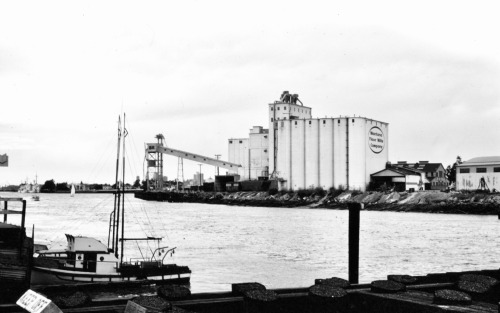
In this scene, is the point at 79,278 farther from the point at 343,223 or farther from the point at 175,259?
the point at 343,223

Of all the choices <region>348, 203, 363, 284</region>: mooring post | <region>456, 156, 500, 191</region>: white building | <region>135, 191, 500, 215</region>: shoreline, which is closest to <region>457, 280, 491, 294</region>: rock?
<region>348, 203, 363, 284</region>: mooring post

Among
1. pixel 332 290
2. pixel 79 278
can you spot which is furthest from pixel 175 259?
pixel 332 290

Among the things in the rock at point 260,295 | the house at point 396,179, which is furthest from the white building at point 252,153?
the rock at point 260,295

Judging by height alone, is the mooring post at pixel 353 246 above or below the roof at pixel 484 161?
below

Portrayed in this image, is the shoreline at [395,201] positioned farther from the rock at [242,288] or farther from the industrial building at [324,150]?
the rock at [242,288]

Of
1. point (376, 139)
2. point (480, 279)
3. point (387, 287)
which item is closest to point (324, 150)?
point (376, 139)

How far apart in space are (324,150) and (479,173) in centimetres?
2830

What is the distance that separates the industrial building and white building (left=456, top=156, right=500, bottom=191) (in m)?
15.8

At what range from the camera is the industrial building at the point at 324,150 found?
372 feet

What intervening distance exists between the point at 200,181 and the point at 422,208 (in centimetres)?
10046

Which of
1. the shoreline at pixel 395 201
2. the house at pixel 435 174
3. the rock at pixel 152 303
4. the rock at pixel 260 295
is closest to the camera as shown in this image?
the rock at pixel 152 303

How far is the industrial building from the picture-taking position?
114m

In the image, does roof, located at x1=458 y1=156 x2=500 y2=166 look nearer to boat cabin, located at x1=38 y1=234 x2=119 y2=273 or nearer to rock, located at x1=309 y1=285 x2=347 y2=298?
boat cabin, located at x1=38 y1=234 x2=119 y2=273

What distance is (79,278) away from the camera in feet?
87.4
